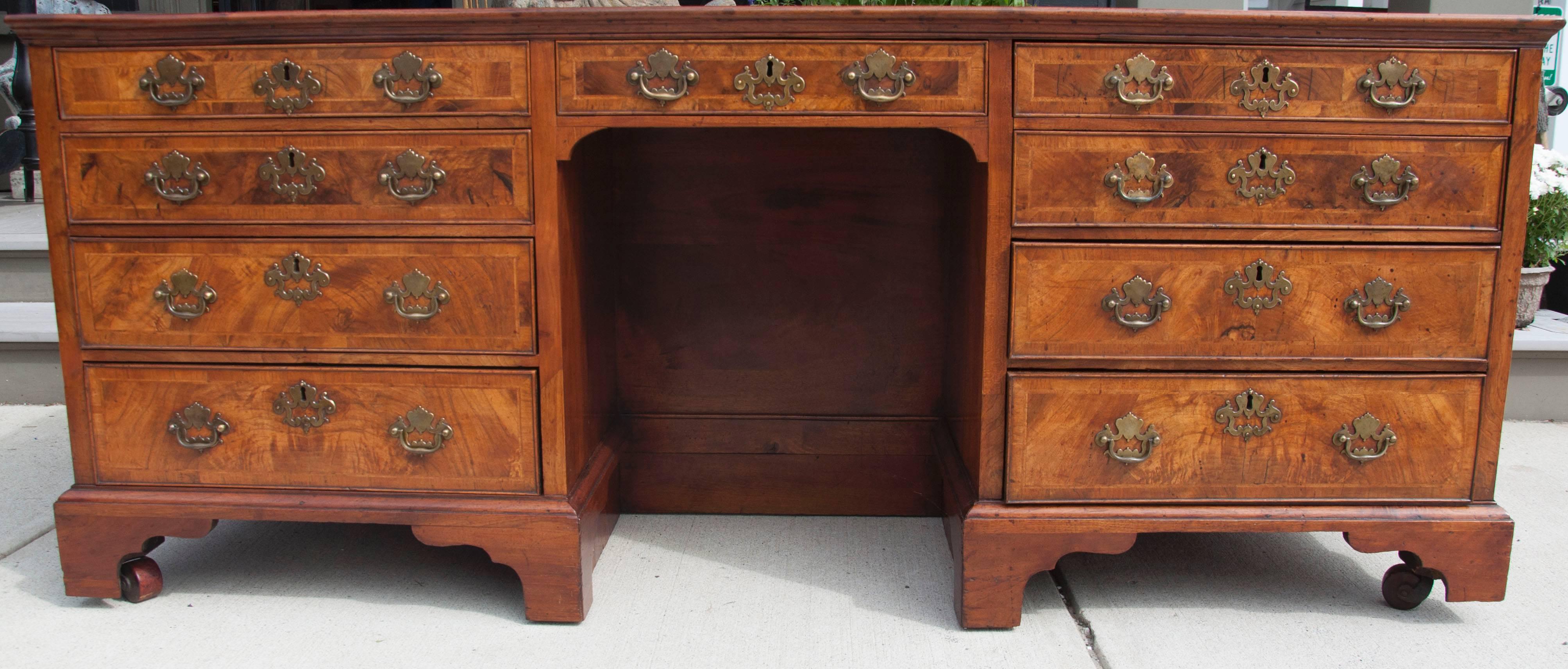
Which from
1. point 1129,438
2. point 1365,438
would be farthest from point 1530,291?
point 1129,438

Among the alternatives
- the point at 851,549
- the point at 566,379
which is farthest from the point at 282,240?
the point at 851,549

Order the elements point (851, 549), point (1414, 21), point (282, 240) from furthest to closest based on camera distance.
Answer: point (851, 549) → point (282, 240) → point (1414, 21)

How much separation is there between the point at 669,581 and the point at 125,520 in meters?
0.89

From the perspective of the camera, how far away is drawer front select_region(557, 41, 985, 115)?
4.85 feet

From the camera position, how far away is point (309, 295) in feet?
5.13

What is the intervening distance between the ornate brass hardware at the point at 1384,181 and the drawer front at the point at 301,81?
1.25 metres

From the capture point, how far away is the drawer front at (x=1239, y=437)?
1548 mm

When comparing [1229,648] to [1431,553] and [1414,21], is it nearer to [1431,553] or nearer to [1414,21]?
[1431,553]

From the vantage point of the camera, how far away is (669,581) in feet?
5.87

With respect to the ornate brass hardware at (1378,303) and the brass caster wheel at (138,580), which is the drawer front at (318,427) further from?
the ornate brass hardware at (1378,303)

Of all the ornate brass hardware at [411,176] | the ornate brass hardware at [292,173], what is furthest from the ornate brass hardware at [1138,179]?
the ornate brass hardware at [292,173]

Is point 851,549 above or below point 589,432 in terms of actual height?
below

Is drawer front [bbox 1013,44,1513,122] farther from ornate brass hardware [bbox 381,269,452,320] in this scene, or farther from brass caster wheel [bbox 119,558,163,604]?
brass caster wheel [bbox 119,558,163,604]

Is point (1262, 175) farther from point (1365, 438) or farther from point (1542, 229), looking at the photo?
point (1542, 229)
